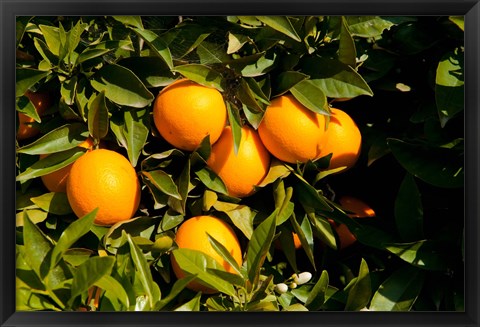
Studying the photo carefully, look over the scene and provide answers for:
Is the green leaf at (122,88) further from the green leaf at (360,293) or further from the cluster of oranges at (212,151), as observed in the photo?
the green leaf at (360,293)

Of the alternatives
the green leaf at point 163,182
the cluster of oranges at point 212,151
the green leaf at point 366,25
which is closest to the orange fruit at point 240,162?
the cluster of oranges at point 212,151

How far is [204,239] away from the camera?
1.51 m

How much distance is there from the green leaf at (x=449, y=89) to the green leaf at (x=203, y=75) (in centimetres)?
48

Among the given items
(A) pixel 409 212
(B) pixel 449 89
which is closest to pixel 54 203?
(A) pixel 409 212

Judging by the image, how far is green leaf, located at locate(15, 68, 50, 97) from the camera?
4.93 feet

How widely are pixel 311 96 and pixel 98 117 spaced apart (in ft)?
1.58

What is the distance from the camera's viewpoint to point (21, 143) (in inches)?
65.2

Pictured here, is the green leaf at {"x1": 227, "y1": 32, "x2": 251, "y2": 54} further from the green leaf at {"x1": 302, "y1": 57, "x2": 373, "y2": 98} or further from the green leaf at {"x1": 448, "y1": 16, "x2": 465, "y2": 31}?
the green leaf at {"x1": 448, "y1": 16, "x2": 465, "y2": 31}

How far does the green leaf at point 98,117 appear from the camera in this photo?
149 cm

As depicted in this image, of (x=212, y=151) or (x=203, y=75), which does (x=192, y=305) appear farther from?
(x=203, y=75)

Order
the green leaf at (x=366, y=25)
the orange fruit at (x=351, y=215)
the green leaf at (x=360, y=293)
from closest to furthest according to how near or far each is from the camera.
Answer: the green leaf at (x=360, y=293) < the green leaf at (x=366, y=25) < the orange fruit at (x=351, y=215)
